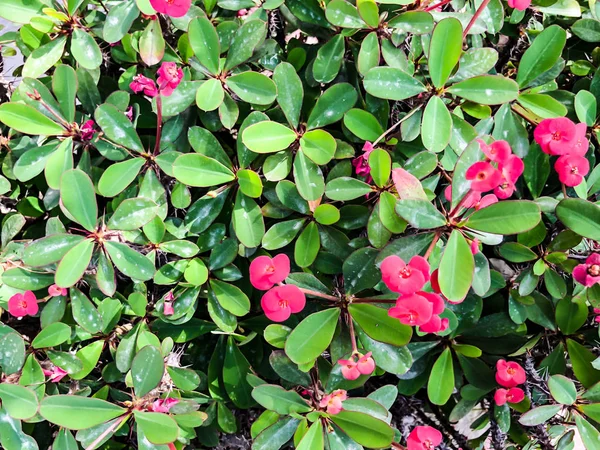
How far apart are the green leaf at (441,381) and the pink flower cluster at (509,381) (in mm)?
99

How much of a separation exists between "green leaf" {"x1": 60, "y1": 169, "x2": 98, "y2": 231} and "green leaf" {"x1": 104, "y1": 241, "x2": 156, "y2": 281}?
0.08 m

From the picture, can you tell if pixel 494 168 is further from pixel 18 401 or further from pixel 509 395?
pixel 18 401

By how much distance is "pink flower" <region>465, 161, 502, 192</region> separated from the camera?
76 cm

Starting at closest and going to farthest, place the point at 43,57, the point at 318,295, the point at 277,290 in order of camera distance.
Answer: the point at 277,290
the point at 318,295
the point at 43,57

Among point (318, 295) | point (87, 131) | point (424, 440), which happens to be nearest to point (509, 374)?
point (424, 440)

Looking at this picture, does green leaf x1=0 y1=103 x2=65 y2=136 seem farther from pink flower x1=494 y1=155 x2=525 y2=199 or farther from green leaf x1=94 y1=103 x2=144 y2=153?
pink flower x1=494 y1=155 x2=525 y2=199

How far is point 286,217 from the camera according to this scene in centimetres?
109

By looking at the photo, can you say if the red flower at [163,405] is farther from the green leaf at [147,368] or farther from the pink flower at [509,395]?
the pink flower at [509,395]

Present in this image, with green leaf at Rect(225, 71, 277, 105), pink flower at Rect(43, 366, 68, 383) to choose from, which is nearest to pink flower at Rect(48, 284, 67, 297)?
pink flower at Rect(43, 366, 68, 383)

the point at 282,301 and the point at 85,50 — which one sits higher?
the point at 85,50

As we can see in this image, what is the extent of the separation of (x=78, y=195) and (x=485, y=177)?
72 cm

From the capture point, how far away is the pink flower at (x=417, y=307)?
2.43 ft

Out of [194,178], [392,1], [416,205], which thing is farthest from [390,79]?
[194,178]

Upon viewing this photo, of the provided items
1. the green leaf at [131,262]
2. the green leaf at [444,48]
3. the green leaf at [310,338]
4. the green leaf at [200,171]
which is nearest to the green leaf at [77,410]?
the green leaf at [131,262]
